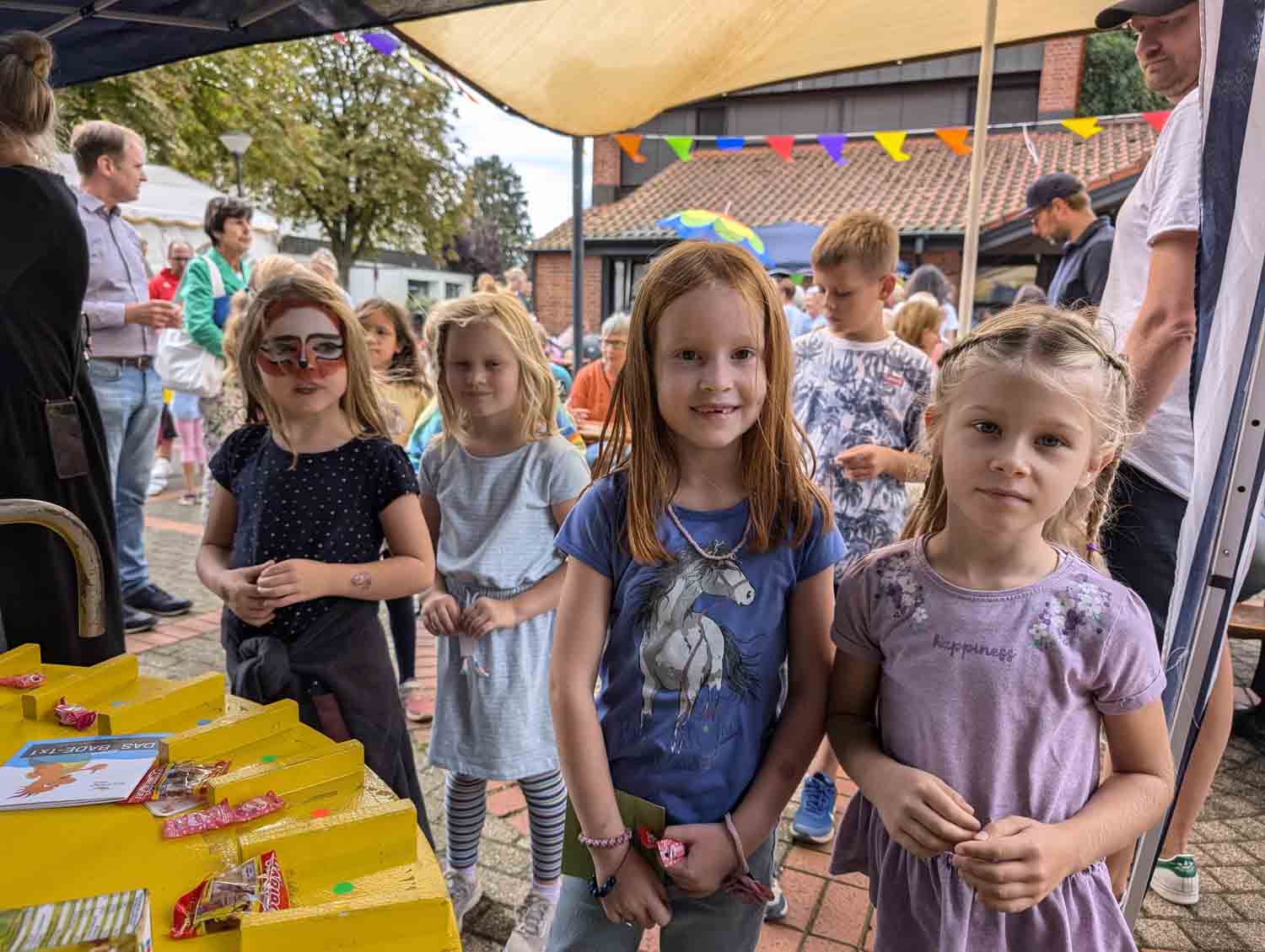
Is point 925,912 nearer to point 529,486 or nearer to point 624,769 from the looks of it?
point 624,769

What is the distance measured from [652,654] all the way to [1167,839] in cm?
193

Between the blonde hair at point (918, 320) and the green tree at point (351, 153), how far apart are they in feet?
44.6

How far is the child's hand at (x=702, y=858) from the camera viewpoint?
129cm

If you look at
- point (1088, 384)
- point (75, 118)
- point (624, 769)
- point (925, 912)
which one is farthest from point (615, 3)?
point (75, 118)

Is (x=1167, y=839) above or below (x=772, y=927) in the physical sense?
above

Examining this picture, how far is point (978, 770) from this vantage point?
1.21 meters

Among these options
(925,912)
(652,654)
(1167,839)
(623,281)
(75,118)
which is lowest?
(1167,839)

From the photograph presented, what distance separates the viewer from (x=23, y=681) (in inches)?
53.6

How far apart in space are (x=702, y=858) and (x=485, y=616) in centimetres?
84

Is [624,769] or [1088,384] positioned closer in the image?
[1088,384]

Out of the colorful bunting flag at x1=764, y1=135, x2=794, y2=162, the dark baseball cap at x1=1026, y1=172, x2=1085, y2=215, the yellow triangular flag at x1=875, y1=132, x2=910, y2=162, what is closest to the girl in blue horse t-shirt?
the dark baseball cap at x1=1026, y1=172, x2=1085, y2=215

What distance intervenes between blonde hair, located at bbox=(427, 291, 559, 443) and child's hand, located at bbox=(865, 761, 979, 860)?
1267mm

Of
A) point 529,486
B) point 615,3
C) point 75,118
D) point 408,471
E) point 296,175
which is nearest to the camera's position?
point 408,471

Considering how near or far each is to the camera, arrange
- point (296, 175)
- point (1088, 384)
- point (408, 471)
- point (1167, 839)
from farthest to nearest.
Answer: point (296, 175)
point (1167, 839)
point (408, 471)
point (1088, 384)
